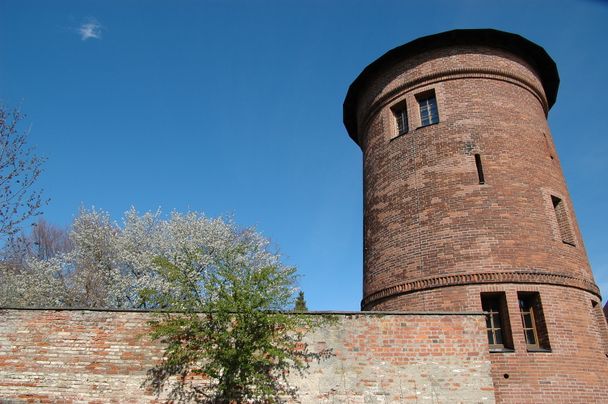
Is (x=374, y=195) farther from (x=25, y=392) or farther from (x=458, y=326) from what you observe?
(x=25, y=392)

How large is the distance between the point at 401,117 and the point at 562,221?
5308 millimetres

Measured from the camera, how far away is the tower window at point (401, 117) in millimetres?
13328

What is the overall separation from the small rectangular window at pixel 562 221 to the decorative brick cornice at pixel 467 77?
3.63 meters

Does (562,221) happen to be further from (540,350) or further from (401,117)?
(401,117)

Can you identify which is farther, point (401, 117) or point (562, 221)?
point (401, 117)

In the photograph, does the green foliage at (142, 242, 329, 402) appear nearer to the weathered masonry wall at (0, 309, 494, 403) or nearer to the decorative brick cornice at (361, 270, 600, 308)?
the weathered masonry wall at (0, 309, 494, 403)

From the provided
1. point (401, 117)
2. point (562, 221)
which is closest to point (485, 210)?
point (562, 221)

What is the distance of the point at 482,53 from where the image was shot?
42.5ft

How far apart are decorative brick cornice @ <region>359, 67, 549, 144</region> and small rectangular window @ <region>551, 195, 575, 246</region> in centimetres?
363

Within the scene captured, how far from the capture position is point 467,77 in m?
12.7

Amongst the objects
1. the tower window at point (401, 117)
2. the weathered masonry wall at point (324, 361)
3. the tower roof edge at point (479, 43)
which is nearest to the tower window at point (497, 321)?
the weathered masonry wall at point (324, 361)

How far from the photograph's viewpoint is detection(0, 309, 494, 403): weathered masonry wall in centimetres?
819

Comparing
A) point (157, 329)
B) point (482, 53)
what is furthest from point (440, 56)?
point (157, 329)

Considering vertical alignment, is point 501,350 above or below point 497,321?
below
